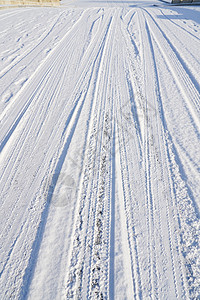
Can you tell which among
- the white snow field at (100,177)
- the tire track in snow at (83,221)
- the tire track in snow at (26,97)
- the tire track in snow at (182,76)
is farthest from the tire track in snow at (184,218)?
the tire track in snow at (26,97)

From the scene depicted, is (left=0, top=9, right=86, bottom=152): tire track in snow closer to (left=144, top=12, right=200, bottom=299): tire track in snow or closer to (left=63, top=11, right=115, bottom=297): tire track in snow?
(left=63, top=11, right=115, bottom=297): tire track in snow

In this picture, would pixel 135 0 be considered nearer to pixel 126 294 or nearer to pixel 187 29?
pixel 187 29

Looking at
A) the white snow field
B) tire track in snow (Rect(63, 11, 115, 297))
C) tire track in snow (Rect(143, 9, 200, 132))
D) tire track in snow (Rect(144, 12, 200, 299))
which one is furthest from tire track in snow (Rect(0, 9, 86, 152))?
tire track in snow (Rect(143, 9, 200, 132))

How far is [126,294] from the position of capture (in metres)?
1.30

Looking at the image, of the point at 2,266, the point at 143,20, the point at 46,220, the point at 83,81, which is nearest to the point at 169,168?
the point at 46,220

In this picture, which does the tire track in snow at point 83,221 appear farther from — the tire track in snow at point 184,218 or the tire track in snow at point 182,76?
the tire track in snow at point 182,76

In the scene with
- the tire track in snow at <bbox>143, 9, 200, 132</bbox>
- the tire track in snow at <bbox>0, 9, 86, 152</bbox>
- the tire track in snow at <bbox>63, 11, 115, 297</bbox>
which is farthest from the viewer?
the tire track in snow at <bbox>143, 9, 200, 132</bbox>

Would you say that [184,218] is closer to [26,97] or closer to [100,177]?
[100,177]

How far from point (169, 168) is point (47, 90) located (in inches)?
102

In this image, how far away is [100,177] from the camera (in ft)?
6.72

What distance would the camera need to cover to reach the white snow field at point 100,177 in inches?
54.9

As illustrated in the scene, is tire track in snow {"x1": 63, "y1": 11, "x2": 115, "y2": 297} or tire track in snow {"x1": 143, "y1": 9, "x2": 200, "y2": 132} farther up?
tire track in snow {"x1": 143, "y1": 9, "x2": 200, "y2": 132}

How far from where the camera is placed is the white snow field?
1.39 metres

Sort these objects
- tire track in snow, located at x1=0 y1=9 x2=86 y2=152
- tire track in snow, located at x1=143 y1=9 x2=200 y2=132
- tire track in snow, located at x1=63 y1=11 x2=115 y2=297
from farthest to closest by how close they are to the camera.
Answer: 1. tire track in snow, located at x1=143 y1=9 x2=200 y2=132
2. tire track in snow, located at x1=0 y1=9 x2=86 y2=152
3. tire track in snow, located at x1=63 y1=11 x2=115 y2=297
